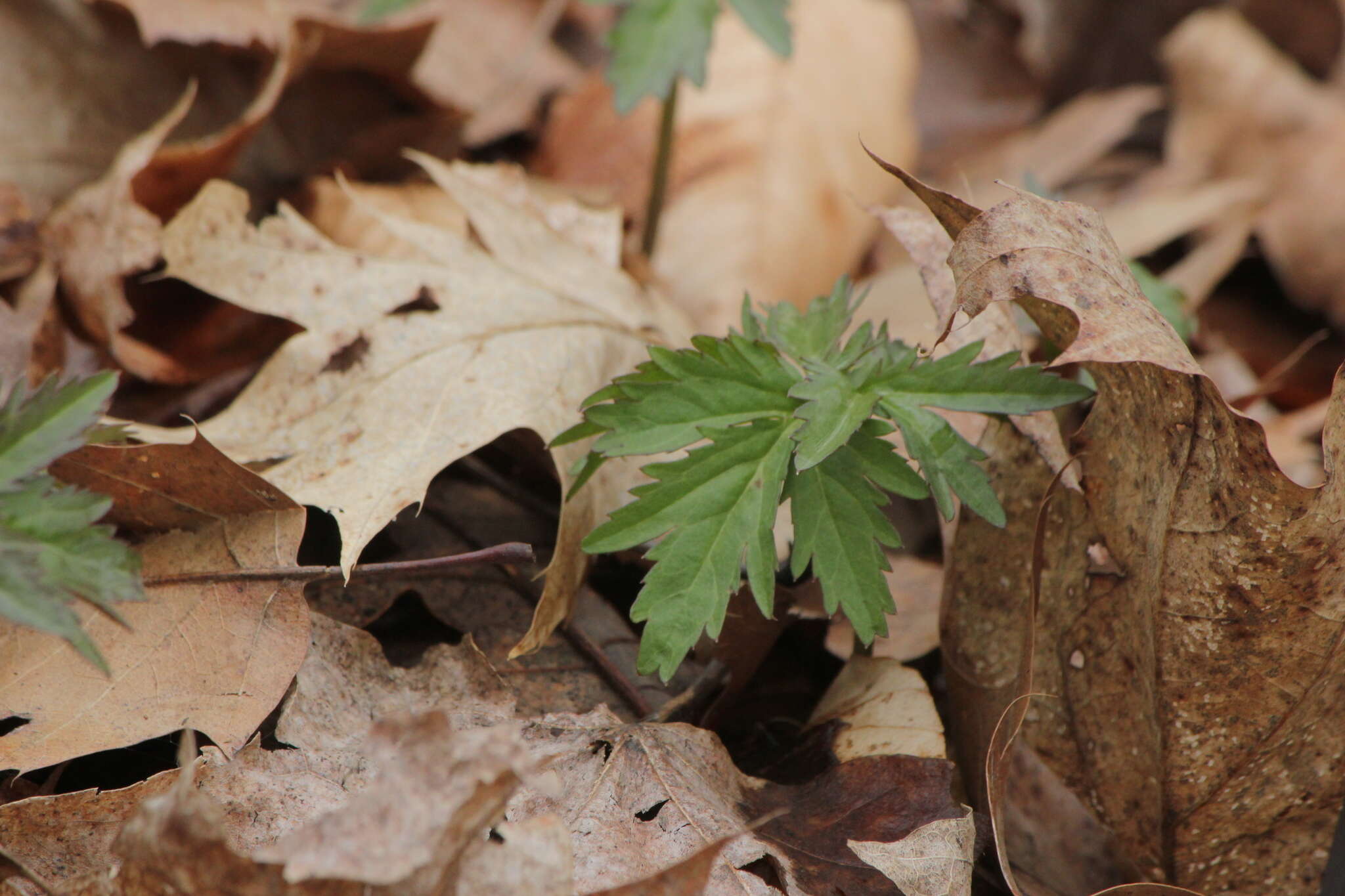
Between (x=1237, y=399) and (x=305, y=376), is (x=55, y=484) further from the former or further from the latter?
(x=1237, y=399)

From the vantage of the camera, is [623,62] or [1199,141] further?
[1199,141]

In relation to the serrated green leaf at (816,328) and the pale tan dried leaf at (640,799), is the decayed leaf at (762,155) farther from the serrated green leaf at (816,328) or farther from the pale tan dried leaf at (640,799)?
the pale tan dried leaf at (640,799)

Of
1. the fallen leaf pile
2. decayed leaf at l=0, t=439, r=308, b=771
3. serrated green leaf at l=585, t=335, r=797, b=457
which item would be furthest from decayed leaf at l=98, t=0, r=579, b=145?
→ serrated green leaf at l=585, t=335, r=797, b=457

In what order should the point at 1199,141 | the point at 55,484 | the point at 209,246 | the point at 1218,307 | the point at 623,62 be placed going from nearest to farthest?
the point at 55,484 → the point at 209,246 → the point at 623,62 → the point at 1218,307 → the point at 1199,141

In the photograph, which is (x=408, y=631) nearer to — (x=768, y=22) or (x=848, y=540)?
(x=848, y=540)

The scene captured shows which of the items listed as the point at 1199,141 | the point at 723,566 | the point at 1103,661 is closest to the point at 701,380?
the point at 723,566

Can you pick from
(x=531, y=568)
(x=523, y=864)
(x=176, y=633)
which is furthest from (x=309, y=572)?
(x=523, y=864)

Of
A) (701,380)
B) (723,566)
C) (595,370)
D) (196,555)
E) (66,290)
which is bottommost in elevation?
(66,290)
